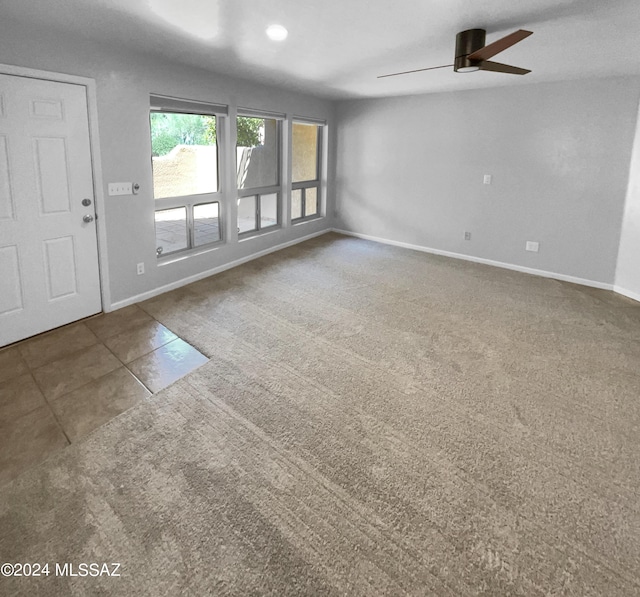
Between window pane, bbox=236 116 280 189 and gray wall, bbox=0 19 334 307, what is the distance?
549mm

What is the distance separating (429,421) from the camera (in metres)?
2.37

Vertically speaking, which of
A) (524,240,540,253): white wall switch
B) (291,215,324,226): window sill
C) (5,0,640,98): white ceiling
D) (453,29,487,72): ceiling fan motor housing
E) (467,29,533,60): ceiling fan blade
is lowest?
(524,240,540,253): white wall switch

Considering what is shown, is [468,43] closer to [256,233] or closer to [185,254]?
[185,254]

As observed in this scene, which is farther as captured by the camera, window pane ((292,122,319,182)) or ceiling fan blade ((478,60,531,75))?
window pane ((292,122,319,182))

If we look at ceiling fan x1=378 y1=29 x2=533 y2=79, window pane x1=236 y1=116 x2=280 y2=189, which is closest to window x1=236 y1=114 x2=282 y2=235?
window pane x1=236 y1=116 x2=280 y2=189

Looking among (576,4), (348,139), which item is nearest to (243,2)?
(576,4)

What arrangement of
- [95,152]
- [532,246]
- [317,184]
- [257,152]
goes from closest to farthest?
[95,152], [532,246], [257,152], [317,184]

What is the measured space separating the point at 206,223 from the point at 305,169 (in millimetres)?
2450

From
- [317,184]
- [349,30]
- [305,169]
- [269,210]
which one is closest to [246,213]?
[269,210]

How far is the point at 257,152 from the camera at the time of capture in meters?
5.62

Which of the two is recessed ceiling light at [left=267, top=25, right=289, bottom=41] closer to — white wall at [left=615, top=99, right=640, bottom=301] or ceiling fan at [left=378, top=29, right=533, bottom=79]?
ceiling fan at [left=378, top=29, right=533, bottom=79]

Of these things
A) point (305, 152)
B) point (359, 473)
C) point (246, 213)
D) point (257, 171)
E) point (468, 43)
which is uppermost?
point (468, 43)

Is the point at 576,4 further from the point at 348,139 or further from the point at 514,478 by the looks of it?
the point at 348,139

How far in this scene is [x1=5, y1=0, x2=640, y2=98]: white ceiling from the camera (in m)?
2.39
